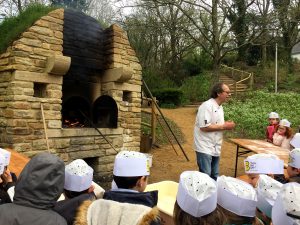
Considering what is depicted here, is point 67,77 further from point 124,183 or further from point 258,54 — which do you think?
point 258,54

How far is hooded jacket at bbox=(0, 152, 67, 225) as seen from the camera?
1.96 metres

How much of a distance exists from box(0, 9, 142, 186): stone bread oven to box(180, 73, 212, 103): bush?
13.2 m

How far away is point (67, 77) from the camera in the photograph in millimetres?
7688

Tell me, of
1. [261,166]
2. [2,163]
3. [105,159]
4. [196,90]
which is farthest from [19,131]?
[196,90]

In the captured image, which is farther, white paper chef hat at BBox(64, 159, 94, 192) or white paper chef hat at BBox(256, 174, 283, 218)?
white paper chef hat at BBox(64, 159, 94, 192)

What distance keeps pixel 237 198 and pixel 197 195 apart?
10.5 inches

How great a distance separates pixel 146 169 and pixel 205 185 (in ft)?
2.02

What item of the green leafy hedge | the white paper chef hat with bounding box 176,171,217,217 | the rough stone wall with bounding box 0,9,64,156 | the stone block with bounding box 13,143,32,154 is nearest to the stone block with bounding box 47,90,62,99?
the rough stone wall with bounding box 0,9,64,156

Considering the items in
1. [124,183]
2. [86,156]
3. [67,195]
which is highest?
[124,183]

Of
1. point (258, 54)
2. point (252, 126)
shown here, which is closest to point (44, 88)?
point (252, 126)

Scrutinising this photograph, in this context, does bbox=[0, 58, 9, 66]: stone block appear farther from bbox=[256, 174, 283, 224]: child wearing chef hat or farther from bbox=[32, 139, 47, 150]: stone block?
bbox=[256, 174, 283, 224]: child wearing chef hat

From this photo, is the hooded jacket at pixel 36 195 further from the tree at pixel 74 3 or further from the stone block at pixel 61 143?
the tree at pixel 74 3

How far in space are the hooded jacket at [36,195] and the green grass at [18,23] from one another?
5238 mm

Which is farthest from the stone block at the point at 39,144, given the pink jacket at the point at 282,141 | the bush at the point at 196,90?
the bush at the point at 196,90
